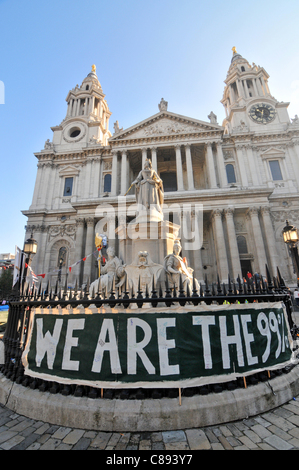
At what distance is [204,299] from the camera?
339 centimetres

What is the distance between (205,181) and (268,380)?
31.3m

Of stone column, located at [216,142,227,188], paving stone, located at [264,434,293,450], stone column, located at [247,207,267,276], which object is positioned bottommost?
paving stone, located at [264,434,293,450]

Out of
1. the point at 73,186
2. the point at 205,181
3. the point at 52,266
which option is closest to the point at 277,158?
the point at 205,181

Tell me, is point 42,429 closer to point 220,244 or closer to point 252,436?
point 252,436

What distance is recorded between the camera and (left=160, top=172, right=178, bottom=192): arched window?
34062 millimetres

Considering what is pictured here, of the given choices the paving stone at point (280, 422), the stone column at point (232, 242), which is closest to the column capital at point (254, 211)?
the stone column at point (232, 242)

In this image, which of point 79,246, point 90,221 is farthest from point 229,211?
point 79,246

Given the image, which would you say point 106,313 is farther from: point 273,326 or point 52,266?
point 52,266

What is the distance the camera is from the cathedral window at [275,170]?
29.6 metres

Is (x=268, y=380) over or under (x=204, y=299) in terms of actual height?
under

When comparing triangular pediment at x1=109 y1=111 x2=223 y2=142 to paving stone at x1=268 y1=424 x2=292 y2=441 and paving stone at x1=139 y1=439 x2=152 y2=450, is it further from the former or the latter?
paving stone at x1=139 y1=439 x2=152 y2=450

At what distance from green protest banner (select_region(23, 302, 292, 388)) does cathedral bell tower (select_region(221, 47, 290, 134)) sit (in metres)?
33.2

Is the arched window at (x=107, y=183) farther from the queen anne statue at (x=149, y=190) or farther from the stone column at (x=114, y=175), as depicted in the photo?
the queen anne statue at (x=149, y=190)

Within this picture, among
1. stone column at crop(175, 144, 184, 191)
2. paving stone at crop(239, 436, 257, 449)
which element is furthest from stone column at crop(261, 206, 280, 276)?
paving stone at crop(239, 436, 257, 449)
